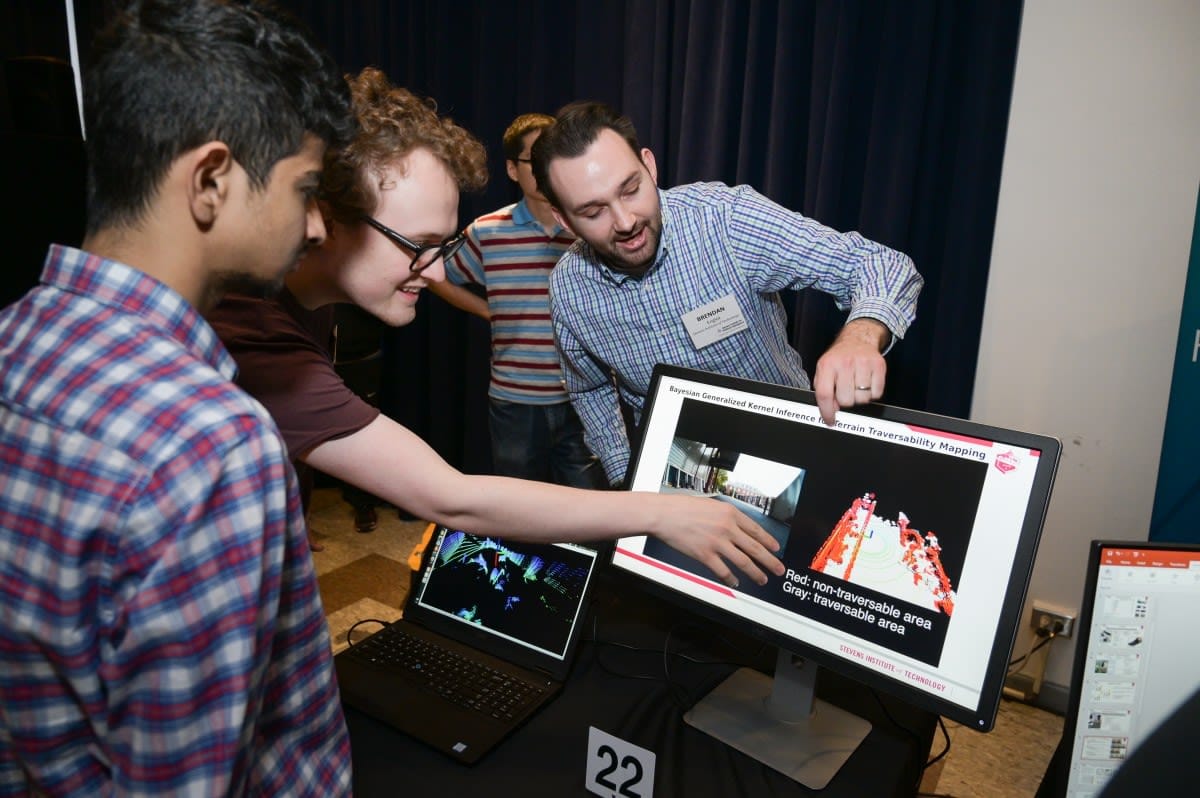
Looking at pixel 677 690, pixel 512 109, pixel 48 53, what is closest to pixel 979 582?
pixel 677 690

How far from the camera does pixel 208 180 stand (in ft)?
2.05

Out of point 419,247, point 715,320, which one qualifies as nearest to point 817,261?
point 715,320

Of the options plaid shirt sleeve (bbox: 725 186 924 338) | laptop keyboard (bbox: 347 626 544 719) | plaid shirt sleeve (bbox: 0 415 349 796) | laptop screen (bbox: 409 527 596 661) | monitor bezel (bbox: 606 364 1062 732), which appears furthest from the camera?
plaid shirt sleeve (bbox: 725 186 924 338)

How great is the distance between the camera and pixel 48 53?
3.72 metres

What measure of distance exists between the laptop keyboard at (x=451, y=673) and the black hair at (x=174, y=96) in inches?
29.2

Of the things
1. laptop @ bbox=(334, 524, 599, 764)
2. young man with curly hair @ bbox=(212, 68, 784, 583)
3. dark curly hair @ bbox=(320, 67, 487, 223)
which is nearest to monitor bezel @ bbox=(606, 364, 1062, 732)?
young man with curly hair @ bbox=(212, 68, 784, 583)

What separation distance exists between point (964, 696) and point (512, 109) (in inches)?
117

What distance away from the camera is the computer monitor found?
84 centimetres

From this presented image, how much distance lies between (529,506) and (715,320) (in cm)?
80

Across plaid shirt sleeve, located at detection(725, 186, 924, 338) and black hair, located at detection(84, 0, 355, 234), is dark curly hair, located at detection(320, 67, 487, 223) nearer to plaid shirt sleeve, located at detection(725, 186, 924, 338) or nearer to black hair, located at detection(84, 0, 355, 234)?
black hair, located at detection(84, 0, 355, 234)

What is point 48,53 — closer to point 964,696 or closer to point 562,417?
point 562,417

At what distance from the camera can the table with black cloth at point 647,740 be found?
0.91m

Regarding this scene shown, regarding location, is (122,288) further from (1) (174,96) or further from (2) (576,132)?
(2) (576,132)

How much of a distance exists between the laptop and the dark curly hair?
51 centimetres
